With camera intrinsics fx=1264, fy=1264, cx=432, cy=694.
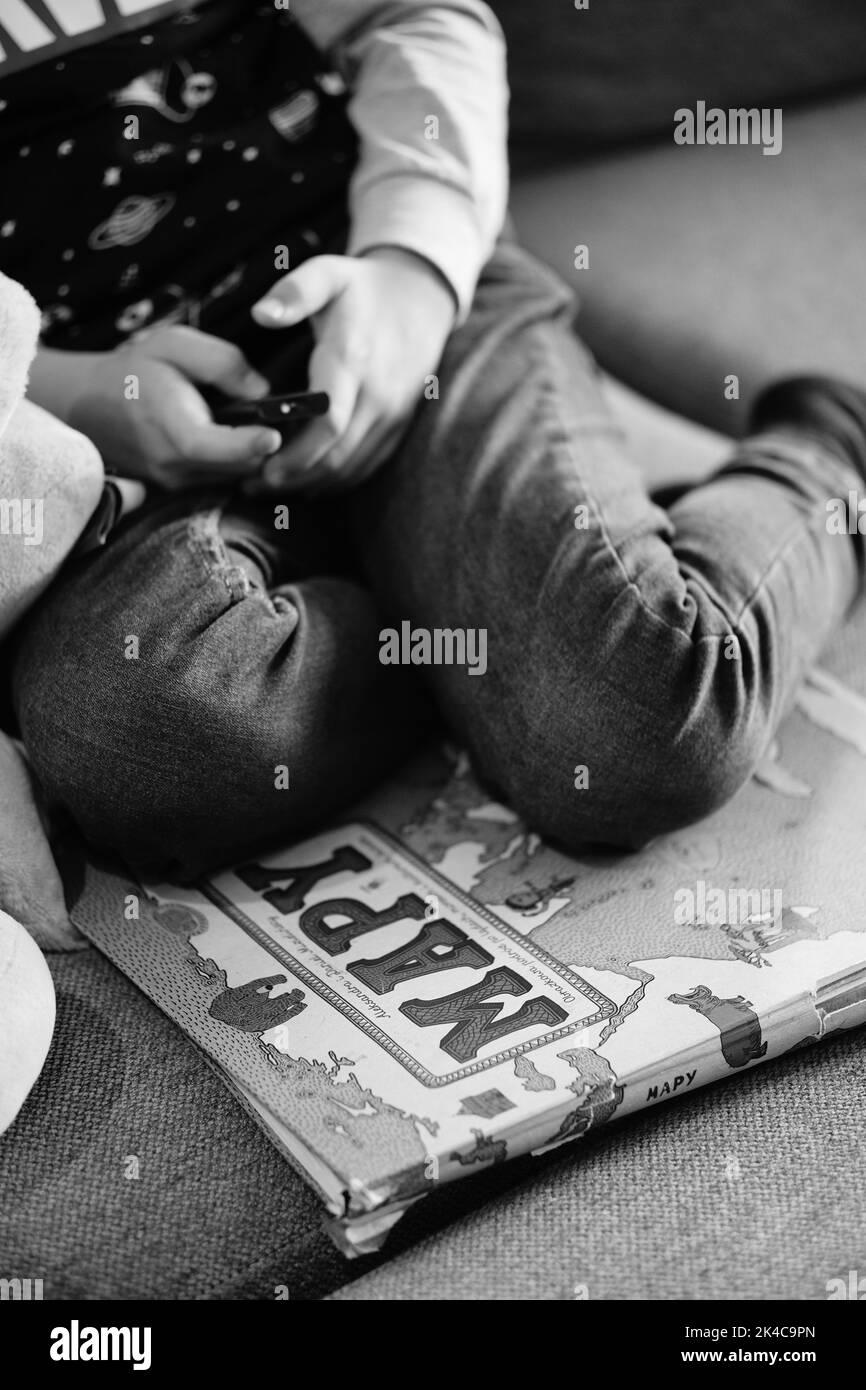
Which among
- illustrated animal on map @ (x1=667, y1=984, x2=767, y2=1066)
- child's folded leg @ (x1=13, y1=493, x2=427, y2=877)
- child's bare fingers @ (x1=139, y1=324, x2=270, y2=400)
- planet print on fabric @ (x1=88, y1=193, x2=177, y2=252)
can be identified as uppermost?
planet print on fabric @ (x1=88, y1=193, x2=177, y2=252)

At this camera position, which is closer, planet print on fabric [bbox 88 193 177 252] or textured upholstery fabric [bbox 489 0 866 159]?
planet print on fabric [bbox 88 193 177 252]

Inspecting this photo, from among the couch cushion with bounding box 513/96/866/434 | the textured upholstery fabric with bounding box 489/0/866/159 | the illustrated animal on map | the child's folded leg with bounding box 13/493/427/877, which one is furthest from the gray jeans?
the textured upholstery fabric with bounding box 489/0/866/159

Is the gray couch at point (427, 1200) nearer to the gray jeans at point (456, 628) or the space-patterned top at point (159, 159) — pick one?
the gray jeans at point (456, 628)

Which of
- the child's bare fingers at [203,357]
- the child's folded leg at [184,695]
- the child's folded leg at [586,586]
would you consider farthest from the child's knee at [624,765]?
the child's bare fingers at [203,357]

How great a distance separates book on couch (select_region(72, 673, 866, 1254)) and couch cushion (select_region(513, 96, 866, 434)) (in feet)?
1.16

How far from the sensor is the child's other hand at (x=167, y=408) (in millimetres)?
623

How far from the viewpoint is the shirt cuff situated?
0.68 m

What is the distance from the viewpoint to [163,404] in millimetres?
626

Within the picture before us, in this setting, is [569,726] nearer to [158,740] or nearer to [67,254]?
[158,740]

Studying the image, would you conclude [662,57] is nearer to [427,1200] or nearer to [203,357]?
[203,357]

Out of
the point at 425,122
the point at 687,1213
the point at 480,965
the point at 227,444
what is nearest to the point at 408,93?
the point at 425,122

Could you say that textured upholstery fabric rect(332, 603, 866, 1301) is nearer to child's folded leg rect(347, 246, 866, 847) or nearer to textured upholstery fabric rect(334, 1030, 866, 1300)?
textured upholstery fabric rect(334, 1030, 866, 1300)

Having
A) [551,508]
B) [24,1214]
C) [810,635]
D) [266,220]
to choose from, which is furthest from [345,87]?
[24,1214]

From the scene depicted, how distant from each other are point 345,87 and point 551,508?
325 mm
